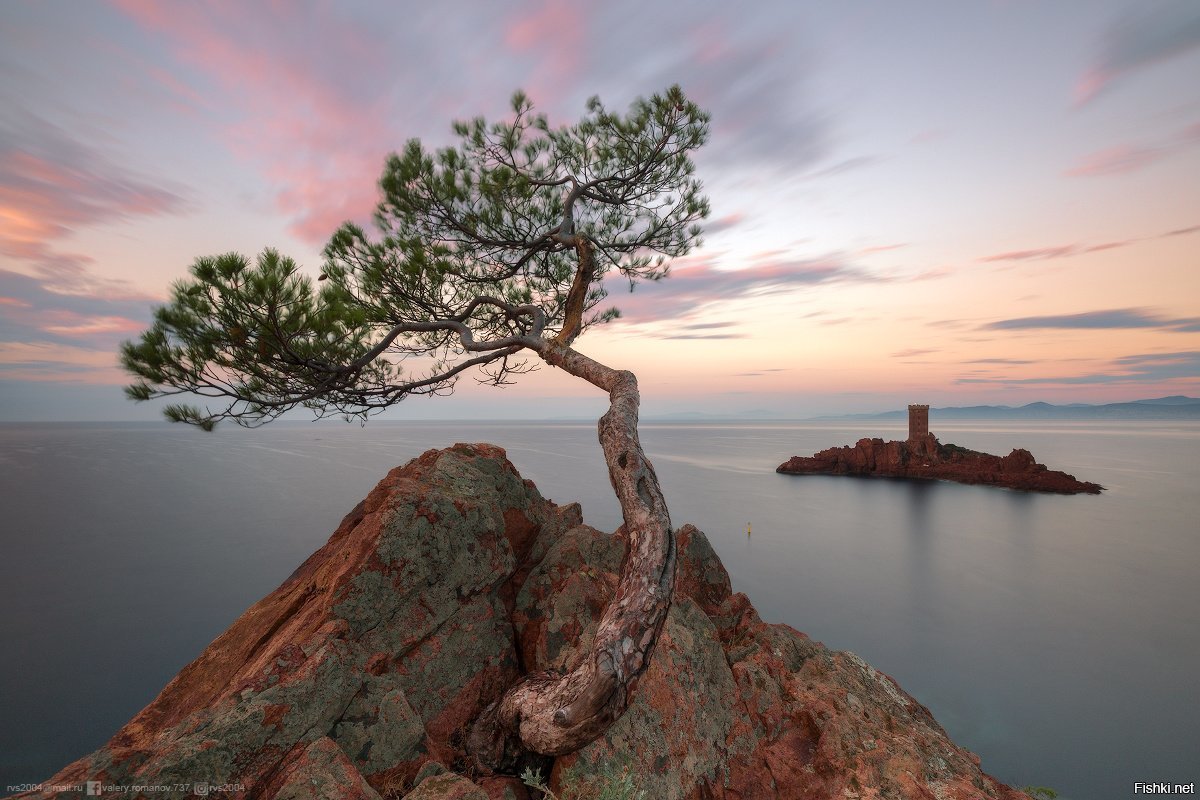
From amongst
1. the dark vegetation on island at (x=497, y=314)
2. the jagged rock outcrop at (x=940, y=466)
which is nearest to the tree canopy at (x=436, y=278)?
the dark vegetation on island at (x=497, y=314)

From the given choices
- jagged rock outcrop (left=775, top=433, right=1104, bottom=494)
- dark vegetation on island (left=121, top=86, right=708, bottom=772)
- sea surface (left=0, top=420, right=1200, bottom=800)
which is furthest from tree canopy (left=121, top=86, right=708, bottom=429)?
jagged rock outcrop (left=775, top=433, right=1104, bottom=494)

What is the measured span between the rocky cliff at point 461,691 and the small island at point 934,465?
41839 millimetres

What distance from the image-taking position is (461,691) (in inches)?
192

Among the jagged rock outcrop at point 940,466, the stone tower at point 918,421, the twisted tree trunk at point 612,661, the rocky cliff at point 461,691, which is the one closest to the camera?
the rocky cliff at point 461,691

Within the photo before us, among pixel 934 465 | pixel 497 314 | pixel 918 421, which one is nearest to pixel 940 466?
pixel 934 465

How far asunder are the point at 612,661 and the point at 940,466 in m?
47.6

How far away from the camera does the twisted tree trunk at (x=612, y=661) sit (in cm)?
397

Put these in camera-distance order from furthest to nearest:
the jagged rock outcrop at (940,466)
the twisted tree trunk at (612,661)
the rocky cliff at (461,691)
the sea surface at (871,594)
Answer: the jagged rock outcrop at (940,466) → the sea surface at (871,594) → the twisted tree trunk at (612,661) → the rocky cliff at (461,691)

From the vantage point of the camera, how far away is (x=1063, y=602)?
18297 millimetres

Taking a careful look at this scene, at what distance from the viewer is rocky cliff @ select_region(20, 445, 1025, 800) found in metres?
3.36

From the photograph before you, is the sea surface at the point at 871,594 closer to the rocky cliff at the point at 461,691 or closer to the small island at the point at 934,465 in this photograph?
the small island at the point at 934,465

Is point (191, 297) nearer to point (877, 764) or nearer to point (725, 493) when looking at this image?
point (877, 764)

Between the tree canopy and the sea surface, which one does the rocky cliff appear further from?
the sea surface

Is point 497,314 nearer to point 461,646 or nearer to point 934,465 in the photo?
point 461,646
